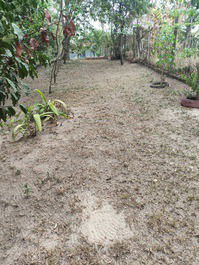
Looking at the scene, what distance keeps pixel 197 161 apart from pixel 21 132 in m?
2.26

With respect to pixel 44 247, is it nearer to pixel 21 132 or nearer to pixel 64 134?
pixel 64 134

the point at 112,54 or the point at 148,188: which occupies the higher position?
the point at 112,54

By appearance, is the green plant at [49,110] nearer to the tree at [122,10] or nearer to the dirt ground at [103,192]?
the dirt ground at [103,192]

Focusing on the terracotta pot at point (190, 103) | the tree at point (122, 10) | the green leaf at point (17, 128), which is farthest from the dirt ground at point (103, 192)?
the tree at point (122, 10)

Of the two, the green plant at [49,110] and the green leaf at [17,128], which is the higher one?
the green plant at [49,110]

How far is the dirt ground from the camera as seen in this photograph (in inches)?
51.1

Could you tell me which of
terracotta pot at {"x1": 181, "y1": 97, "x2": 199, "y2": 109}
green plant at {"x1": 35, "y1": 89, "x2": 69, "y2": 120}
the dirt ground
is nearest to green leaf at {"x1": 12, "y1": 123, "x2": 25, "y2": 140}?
the dirt ground

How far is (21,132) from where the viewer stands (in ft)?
9.43

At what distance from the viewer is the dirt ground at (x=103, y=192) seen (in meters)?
1.30

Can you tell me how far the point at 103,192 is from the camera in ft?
5.87

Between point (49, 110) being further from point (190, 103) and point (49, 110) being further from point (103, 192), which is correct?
point (190, 103)

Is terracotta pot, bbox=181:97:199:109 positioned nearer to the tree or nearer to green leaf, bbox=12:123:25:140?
green leaf, bbox=12:123:25:140

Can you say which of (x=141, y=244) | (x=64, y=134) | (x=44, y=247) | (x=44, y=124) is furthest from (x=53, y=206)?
(x=44, y=124)

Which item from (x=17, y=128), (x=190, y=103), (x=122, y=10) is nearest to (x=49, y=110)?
(x=17, y=128)
